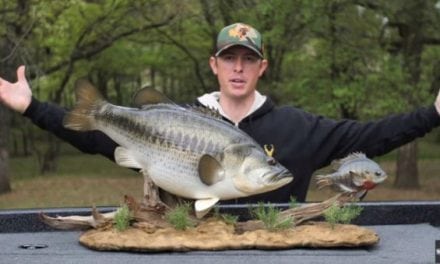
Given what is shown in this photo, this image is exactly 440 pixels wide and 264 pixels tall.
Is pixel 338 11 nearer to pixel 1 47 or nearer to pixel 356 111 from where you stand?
pixel 356 111

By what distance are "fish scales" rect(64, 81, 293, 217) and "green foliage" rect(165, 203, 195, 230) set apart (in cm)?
5

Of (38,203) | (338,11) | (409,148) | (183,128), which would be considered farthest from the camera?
(409,148)

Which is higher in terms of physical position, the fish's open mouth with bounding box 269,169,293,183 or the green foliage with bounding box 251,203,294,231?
the fish's open mouth with bounding box 269,169,293,183

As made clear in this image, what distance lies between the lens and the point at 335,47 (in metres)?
13.5

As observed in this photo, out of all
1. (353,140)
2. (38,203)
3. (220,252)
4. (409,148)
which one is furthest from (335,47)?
(220,252)

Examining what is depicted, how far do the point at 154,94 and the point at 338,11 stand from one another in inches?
445

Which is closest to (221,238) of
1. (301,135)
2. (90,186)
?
(301,135)

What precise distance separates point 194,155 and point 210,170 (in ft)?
0.23

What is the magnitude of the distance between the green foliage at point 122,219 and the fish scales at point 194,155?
0.49 feet

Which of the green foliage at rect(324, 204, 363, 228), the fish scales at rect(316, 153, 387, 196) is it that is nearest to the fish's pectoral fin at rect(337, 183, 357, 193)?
the fish scales at rect(316, 153, 387, 196)

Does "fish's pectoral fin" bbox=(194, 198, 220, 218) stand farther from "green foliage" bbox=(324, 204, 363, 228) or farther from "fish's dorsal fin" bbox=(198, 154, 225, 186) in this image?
"green foliage" bbox=(324, 204, 363, 228)

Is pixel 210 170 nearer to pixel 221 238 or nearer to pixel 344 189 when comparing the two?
pixel 221 238

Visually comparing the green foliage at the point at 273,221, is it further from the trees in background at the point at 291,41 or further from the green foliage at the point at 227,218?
the trees in background at the point at 291,41

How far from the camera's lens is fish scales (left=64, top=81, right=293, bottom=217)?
80.9 inches
